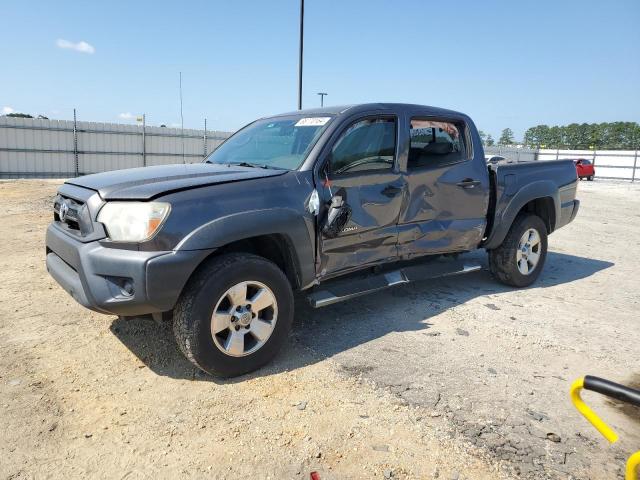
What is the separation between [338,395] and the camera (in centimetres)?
295

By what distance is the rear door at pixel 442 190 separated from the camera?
162 inches

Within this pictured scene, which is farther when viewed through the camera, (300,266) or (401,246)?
(401,246)

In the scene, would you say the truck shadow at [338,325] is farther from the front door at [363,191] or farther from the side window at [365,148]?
the side window at [365,148]

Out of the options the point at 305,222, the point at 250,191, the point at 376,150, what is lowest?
the point at 305,222

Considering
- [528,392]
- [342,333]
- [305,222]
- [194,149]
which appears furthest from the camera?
[194,149]

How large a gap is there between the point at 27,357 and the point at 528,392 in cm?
342

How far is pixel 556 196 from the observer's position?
18.0ft

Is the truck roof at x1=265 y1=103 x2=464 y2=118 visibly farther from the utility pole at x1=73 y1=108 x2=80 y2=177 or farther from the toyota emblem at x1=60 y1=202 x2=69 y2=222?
the utility pole at x1=73 y1=108 x2=80 y2=177

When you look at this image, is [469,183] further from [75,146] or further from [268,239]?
[75,146]

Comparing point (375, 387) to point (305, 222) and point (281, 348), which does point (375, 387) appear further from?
→ point (305, 222)

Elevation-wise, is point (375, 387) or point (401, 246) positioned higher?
point (401, 246)

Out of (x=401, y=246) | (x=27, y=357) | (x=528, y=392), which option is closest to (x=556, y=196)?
(x=401, y=246)

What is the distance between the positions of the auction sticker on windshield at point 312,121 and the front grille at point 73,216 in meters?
1.80

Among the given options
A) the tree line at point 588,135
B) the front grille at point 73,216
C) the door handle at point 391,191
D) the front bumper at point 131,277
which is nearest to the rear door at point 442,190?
the door handle at point 391,191
